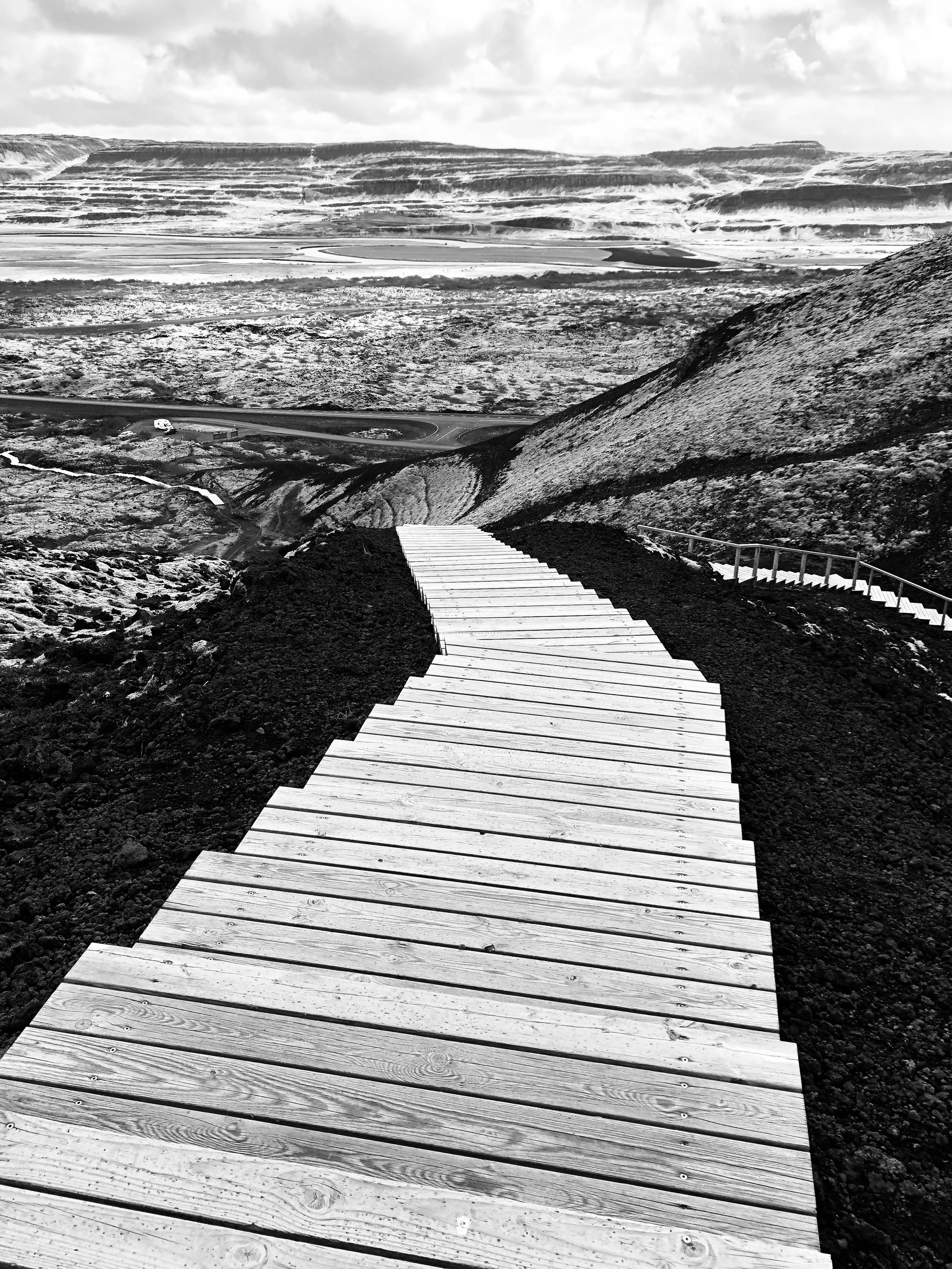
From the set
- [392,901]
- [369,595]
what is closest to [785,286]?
[369,595]

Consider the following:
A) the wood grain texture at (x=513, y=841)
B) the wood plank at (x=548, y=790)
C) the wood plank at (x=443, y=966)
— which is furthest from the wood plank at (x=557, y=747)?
the wood plank at (x=443, y=966)

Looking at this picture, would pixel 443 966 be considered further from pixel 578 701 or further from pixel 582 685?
pixel 582 685

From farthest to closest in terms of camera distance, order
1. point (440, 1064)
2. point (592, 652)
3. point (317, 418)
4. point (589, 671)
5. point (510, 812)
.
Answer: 1. point (317, 418)
2. point (592, 652)
3. point (589, 671)
4. point (510, 812)
5. point (440, 1064)

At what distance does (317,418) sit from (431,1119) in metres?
40.1

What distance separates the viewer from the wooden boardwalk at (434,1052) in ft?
8.87

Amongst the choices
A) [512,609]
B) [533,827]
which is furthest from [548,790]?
[512,609]

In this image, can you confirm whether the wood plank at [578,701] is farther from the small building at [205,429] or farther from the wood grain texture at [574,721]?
the small building at [205,429]

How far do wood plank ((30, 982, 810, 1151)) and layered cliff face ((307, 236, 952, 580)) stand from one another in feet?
47.1

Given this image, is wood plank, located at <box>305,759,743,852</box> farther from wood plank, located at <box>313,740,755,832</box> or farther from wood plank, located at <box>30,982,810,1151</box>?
wood plank, located at <box>30,982,810,1151</box>

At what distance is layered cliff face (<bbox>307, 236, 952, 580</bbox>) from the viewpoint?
58.3 ft

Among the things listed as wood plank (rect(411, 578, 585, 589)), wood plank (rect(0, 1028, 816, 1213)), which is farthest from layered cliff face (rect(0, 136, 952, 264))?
wood plank (rect(0, 1028, 816, 1213))

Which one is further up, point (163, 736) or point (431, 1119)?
point (431, 1119)

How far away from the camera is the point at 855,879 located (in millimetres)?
5098

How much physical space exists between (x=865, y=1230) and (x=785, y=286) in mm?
87682
